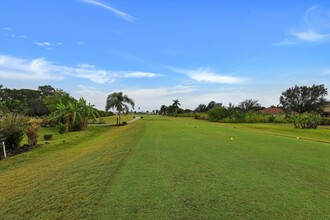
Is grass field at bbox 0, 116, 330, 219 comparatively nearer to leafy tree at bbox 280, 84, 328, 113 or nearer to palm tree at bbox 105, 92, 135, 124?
palm tree at bbox 105, 92, 135, 124

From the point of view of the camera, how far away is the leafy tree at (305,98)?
67562 millimetres

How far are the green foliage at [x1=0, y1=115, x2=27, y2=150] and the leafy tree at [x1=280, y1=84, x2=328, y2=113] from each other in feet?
224

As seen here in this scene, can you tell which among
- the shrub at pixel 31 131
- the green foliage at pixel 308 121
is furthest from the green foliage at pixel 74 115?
the green foliage at pixel 308 121

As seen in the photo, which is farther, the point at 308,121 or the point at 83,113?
the point at 83,113

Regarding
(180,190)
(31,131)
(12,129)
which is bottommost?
(180,190)

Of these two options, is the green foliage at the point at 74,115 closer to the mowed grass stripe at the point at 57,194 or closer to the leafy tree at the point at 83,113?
the leafy tree at the point at 83,113

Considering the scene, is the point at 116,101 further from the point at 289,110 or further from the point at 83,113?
the point at 289,110

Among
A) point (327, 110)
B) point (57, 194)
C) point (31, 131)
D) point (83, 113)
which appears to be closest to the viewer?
point (57, 194)

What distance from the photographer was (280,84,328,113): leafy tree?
6756cm

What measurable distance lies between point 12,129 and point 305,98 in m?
72.2

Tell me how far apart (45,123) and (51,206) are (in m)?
30.9

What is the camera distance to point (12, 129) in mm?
13664

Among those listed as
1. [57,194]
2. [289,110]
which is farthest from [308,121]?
[289,110]

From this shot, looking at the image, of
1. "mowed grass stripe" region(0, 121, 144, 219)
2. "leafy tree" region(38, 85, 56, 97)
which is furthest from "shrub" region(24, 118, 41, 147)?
"leafy tree" region(38, 85, 56, 97)
